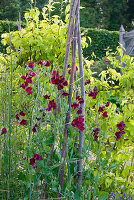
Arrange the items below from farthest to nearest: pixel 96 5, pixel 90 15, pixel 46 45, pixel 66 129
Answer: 1. pixel 96 5
2. pixel 90 15
3. pixel 46 45
4. pixel 66 129

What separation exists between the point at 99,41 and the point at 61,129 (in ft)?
34.9

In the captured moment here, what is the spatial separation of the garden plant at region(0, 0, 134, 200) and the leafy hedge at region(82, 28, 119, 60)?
8746 millimetres

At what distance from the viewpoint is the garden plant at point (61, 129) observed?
158cm

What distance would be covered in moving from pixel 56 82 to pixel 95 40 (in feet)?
34.6

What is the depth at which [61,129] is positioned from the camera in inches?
63.6

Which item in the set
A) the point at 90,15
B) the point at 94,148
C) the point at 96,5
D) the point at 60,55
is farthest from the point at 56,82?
the point at 96,5

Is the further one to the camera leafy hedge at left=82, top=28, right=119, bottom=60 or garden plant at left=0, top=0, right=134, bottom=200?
Result: leafy hedge at left=82, top=28, right=119, bottom=60

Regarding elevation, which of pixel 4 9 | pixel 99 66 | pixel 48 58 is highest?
pixel 4 9

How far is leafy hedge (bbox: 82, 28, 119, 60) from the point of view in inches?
451

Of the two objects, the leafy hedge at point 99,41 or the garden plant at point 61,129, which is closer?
the garden plant at point 61,129

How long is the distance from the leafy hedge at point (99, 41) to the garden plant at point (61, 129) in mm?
8746

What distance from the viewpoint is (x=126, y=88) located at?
7.46 ft

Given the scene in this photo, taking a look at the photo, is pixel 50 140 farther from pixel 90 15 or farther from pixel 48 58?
pixel 90 15

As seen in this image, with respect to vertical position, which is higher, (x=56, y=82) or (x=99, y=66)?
(x=56, y=82)
